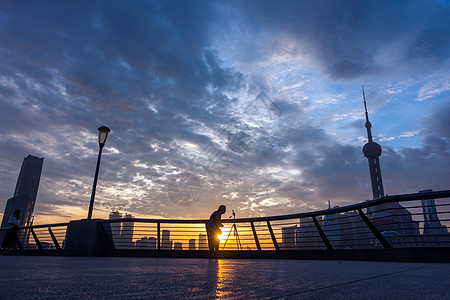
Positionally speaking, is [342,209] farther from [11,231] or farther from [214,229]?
[11,231]

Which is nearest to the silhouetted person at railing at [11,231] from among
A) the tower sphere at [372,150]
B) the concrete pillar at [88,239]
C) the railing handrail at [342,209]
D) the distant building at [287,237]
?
the concrete pillar at [88,239]

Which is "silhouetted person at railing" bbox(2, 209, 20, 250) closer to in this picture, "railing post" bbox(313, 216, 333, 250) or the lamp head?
the lamp head

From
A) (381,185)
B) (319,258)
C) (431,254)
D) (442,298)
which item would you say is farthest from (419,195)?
(381,185)

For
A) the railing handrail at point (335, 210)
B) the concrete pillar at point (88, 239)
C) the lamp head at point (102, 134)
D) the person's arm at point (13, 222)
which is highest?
the lamp head at point (102, 134)

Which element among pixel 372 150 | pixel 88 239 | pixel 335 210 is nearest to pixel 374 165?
pixel 372 150

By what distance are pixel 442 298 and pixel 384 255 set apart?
558cm

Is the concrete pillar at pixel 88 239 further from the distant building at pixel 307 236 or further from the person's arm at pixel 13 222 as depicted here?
the distant building at pixel 307 236

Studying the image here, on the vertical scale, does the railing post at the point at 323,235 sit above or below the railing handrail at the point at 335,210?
below

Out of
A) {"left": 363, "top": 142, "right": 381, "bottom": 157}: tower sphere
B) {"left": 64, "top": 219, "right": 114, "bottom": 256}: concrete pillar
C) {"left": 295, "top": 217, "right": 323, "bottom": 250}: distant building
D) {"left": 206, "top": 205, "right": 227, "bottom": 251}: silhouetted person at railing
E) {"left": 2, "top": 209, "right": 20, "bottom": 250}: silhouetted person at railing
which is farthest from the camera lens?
{"left": 363, "top": 142, "right": 381, "bottom": 157}: tower sphere

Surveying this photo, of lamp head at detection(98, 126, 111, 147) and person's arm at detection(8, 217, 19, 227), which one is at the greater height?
lamp head at detection(98, 126, 111, 147)

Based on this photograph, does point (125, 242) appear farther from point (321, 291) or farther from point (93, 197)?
point (321, 291)

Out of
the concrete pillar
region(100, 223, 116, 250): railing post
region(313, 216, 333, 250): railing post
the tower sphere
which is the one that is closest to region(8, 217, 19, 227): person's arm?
the concrete pillar

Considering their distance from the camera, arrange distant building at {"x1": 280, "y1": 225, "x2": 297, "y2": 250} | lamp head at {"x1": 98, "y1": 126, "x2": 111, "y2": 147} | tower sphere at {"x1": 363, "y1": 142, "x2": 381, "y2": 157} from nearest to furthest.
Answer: distant building at {"x1": 280, "y1": 225, "x2": 297, "y2": 250}, lamp head at {"x1": 98, "y1": 126, "x2": 111, "y2": 147}, tower sphere at {"x1": 363, "y1": 142, "x2": 381, "y2": 157}

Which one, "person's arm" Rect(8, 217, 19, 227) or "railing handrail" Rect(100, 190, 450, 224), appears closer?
"railing handrail" Rect(100, 190, 450, 224)
